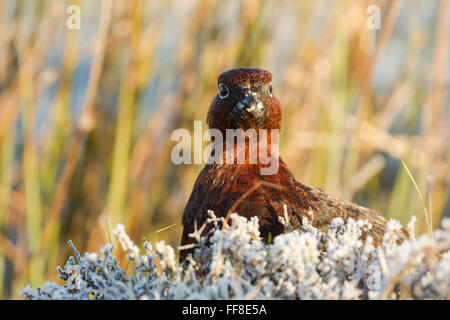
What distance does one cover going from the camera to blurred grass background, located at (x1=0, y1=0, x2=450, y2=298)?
2.68 m

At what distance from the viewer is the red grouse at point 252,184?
1643 mm

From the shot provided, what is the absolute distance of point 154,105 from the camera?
299cm

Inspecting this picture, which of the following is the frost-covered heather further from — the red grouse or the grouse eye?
the grouse eye

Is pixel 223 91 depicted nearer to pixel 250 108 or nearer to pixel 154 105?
pixel 250 108

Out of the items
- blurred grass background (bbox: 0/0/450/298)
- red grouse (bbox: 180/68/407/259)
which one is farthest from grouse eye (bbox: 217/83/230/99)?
blurred grass background (bbox: 0/0/450/298)

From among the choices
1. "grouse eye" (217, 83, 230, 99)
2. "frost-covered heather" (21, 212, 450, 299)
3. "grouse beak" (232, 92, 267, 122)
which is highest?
"grouse eye" (217, 83, 230, 99)

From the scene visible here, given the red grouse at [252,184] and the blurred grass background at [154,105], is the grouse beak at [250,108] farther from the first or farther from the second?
the blurred grass background at [154,105]

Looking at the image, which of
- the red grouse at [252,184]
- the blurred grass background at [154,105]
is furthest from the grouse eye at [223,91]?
the blurred grass background at [154,105]

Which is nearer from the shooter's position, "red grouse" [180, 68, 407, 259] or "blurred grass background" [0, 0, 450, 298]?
"red grouse" [180, 68, 407, 259]

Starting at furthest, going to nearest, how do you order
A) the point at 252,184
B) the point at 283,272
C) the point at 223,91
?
the point at 223,91 → the point at 252,184 → the point at 283,272

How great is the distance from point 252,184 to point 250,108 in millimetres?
328

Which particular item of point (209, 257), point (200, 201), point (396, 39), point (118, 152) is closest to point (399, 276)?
point (209, 257)

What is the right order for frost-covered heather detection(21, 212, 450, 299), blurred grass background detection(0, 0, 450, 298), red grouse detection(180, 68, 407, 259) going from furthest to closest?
blurred grass background detection(0, 0, 450, 298) → red grouse detection(180, 68, 407, 259) → frost-covered heather detection(21, 212, 450, 299)

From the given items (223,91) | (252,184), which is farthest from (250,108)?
(252,184)
